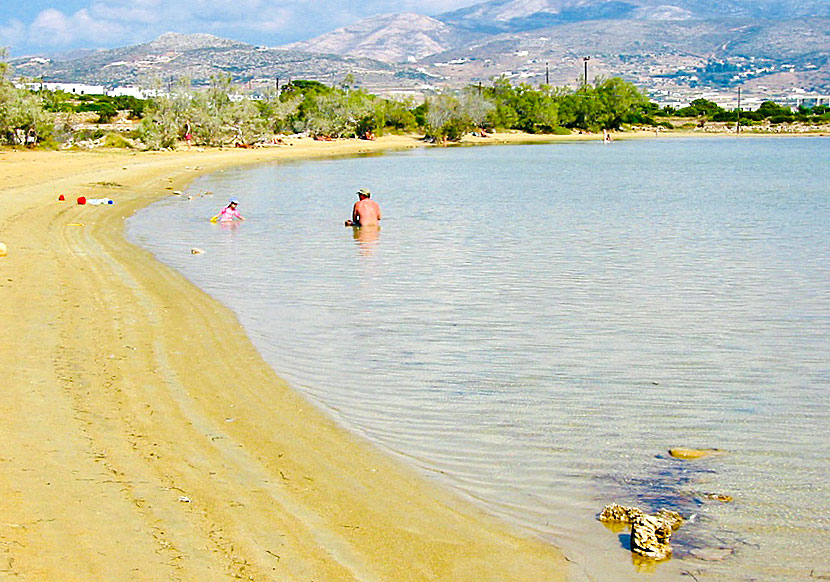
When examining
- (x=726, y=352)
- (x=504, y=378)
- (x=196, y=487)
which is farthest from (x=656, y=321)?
(x=196, y=487)

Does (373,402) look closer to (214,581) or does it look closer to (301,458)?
(301,458)

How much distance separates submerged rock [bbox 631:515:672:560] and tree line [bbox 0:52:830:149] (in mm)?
42919

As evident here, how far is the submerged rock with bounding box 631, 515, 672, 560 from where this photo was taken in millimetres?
5074

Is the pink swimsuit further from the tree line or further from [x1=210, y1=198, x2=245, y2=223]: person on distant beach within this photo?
the tree line

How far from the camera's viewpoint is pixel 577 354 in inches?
378

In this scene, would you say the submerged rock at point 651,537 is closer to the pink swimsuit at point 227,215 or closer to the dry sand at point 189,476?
the dry sand at point 189,476

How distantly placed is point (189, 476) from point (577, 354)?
485cm

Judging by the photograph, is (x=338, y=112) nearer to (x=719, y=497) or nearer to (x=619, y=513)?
(x=719, y=497)

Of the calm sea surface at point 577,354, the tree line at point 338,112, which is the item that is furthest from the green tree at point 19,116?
the calm sea surface at point 577,354

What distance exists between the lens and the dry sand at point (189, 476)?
478 centimetres

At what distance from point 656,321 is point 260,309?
4.88 m

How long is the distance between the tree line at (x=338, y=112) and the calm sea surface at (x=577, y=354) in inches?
1116

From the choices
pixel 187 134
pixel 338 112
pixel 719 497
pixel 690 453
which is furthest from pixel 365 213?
pixel 338 112

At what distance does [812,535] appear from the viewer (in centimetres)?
541
